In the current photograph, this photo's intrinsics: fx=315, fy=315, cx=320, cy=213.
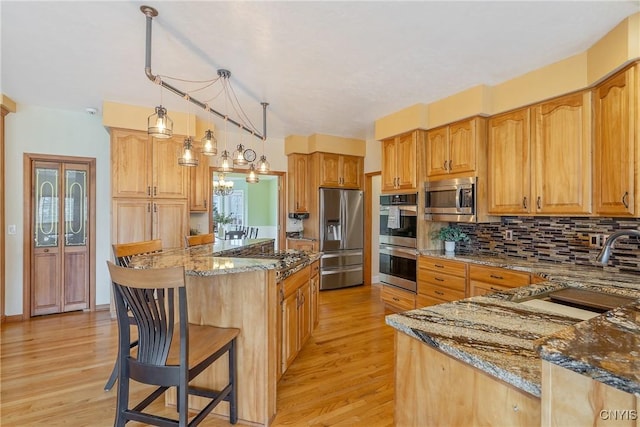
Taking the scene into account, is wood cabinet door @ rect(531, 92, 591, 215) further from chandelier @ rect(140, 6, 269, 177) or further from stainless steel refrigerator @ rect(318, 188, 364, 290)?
stainless steel refrigerator @ rect(318, 188, 364, 290)

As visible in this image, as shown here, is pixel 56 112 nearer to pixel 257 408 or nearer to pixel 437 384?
pixel 257 408

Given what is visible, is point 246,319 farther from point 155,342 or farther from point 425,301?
point 425,301

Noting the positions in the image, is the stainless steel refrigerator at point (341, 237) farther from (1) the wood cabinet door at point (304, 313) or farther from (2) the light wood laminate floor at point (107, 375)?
(1) the wood cabinet door at point (304, 313)

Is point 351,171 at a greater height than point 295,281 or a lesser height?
greater

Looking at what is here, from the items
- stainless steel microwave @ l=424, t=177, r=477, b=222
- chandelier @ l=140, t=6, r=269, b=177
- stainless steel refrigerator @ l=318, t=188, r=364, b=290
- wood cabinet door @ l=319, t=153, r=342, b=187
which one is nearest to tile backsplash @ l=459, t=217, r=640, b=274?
stainless steel microwave @ l=424, t=177, r=477, b=222

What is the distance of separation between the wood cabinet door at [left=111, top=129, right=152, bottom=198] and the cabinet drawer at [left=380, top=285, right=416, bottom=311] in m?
3.25

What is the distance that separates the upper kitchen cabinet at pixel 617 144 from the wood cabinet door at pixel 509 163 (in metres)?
0.55

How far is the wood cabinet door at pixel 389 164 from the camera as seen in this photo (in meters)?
4.07

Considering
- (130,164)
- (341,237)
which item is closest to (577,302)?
(341,237)

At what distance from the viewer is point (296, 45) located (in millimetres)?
2385

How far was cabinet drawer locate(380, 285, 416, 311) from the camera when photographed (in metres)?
3.77

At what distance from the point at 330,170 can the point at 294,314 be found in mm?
3232

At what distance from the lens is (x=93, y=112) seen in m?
3.95

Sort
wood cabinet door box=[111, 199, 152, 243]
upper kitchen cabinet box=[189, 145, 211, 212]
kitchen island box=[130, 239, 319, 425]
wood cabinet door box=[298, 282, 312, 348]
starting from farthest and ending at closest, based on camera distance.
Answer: upper kitchen cabinet box=[189, 145, 211, 212], wood cabinet door box=[111, 199, 152, 243], wood cabinet door box=[298, 282, 312, 348], kitchen island box=[130, 239, 319, 425]
